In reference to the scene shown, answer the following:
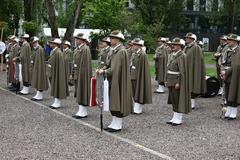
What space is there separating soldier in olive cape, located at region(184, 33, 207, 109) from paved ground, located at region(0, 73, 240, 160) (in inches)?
23.5

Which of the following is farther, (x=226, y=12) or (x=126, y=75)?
(x=226, y=12)

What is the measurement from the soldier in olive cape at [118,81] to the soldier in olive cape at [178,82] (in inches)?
50.6

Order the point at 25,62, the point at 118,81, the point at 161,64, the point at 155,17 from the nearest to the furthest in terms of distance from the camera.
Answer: the point at 118,81 < the point at 25,62 < the point at 161,64 < the point at 155,17

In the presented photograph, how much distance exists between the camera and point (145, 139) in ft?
31.1

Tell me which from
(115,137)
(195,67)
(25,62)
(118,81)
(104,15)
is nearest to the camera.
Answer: (115,137)

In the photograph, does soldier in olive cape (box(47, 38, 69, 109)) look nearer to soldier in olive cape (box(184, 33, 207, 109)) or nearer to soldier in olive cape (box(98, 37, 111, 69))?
soldier in olive cape (box(98, 37, 111, 69))

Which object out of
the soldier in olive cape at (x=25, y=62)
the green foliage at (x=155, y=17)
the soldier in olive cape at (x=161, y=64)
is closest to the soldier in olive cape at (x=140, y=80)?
the soldier in olive cape at (x=161, y=64)

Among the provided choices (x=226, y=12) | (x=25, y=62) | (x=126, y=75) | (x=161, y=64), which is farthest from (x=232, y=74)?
(x=226, y=12)

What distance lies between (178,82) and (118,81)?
1.59m

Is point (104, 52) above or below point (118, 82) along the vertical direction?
above

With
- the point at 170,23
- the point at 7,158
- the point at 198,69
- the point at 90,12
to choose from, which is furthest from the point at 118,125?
the point at 170,23

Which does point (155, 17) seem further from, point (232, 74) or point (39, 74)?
point (232, 74)

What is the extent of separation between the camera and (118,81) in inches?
A: 397

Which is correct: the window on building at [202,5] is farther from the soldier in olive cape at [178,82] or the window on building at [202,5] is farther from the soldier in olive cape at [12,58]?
the soldier in olive cape at [178,82]
